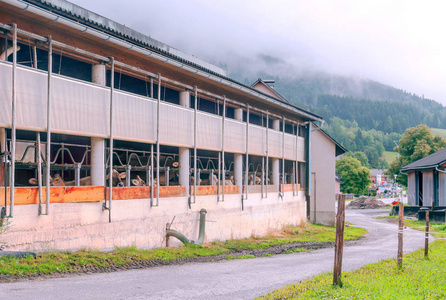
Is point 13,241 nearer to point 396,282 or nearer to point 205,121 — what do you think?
point 396,282

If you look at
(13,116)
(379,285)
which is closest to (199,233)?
(13,116)

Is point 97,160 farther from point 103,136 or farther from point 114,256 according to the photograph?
point 114,256

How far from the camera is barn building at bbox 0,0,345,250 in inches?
500

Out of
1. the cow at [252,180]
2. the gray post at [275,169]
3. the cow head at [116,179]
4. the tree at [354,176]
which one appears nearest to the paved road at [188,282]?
the cow head at [116,179]

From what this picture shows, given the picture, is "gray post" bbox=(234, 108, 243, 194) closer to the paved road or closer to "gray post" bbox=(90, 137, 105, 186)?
the paved road

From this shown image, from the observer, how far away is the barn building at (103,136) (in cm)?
1270

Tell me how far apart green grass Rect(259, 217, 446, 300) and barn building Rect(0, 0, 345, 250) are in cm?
645

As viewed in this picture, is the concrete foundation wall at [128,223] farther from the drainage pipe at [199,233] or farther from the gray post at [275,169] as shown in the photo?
the gray post at [275,169]

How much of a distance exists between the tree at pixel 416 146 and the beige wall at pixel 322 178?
1210 inches

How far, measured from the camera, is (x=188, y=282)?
1141 centimetres

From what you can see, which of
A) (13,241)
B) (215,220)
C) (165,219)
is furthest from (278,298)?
(215,220)

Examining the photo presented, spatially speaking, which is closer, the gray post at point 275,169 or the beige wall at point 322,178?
the gray post at point 275,169

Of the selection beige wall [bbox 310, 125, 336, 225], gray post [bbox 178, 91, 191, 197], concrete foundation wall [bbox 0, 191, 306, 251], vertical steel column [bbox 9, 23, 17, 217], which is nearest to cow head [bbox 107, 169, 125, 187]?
concrete foundation wall [bbox 0, 191, 306, 251]

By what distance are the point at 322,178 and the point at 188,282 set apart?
24374 mm
